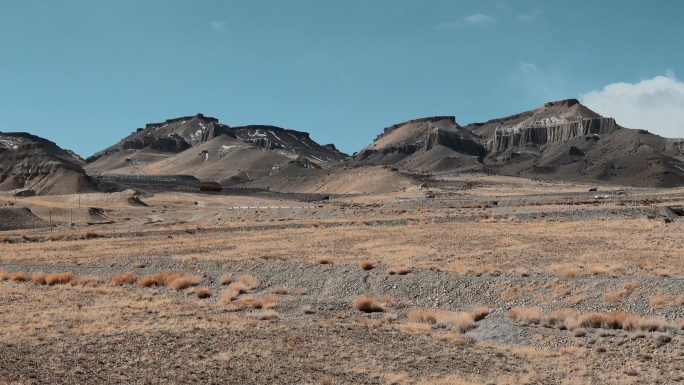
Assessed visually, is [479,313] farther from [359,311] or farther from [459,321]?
[359,311]

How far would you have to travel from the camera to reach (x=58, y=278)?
92.2 feet

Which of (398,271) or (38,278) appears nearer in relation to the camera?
(398,271)

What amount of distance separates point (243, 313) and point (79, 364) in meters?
7.35

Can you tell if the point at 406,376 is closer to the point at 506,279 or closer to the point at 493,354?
the point at 493,354

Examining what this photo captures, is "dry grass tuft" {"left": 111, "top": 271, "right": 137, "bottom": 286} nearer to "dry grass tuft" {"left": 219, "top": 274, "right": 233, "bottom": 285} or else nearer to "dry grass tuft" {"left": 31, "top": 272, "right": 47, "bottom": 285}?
"dry grass tuft" {"left": 31, "top": 272, "right": 47, "bottom": 285}

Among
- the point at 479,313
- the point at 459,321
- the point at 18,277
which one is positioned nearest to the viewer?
the point at 459,321

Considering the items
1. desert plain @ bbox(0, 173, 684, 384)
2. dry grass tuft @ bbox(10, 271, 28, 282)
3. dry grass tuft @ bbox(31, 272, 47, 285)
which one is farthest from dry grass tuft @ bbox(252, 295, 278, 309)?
dry grass tuft @ bbox(10, 271, 28, 282)

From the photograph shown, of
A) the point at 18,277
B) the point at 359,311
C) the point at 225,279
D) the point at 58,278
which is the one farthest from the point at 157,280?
the point at 359,311

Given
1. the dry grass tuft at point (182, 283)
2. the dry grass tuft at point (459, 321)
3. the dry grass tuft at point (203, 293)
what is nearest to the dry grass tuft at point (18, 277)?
the dry grass tuft at point (182, 283)

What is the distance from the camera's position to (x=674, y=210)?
5341 cm

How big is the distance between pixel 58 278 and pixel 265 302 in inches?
444

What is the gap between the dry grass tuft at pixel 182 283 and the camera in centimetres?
2644

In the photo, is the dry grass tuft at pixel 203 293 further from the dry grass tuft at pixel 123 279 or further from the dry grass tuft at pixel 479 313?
the dry grass tuft at pixel 479 313

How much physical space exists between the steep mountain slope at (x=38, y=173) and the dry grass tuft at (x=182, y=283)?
10594 centimetres
